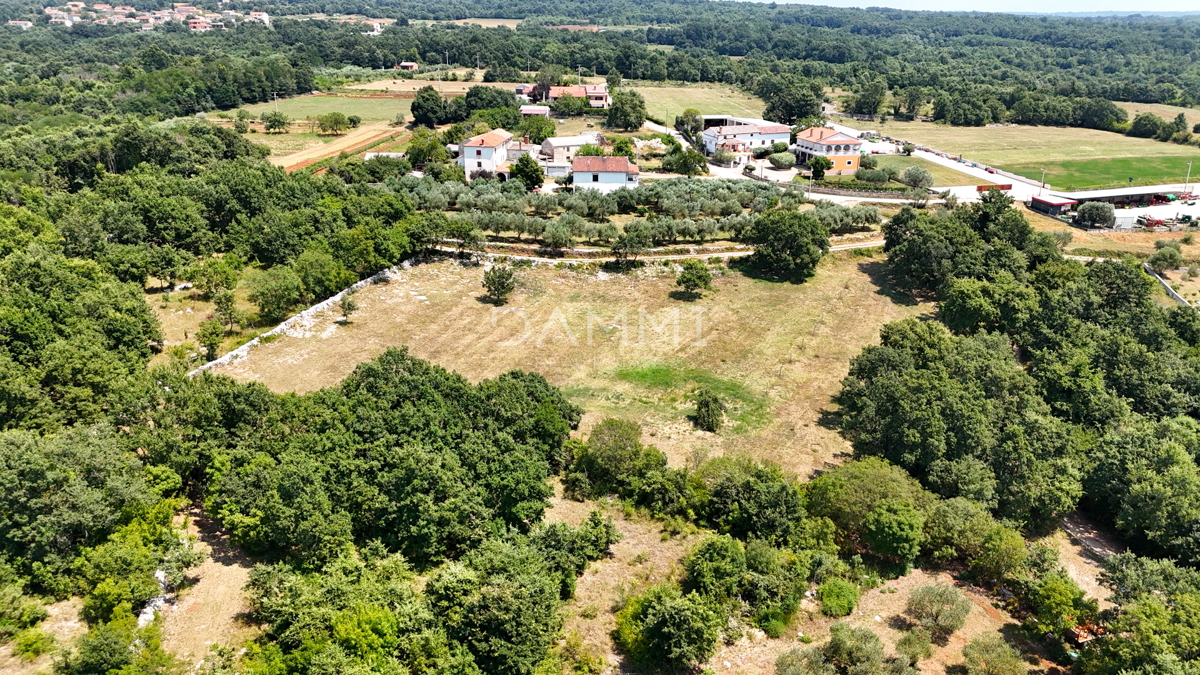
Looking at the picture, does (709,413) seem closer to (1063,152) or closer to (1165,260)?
(1165,260)

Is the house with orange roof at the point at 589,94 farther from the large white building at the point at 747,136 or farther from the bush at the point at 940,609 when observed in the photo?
the bush at the point at 940,609

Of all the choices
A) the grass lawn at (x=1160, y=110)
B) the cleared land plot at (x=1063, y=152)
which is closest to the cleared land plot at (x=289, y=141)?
the cleared land plot at (x=1063, y=152)

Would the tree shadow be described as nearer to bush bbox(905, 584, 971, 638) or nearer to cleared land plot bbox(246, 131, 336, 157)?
bush bbox(905, 584, 971, 638)

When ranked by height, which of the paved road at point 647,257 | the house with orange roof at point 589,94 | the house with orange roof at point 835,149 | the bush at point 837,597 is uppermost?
the house with orange roof at point 589,94

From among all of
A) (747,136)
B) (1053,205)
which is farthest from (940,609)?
(747,136)

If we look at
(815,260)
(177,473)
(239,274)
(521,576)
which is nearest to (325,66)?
(239,274)

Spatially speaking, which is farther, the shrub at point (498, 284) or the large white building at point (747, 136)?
the large white building at point (747, 136)

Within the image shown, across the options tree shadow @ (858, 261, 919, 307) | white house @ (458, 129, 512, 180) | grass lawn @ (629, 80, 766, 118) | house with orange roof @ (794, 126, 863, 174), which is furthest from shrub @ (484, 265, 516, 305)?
grass lawn @ (629, 80, 766, 118)
